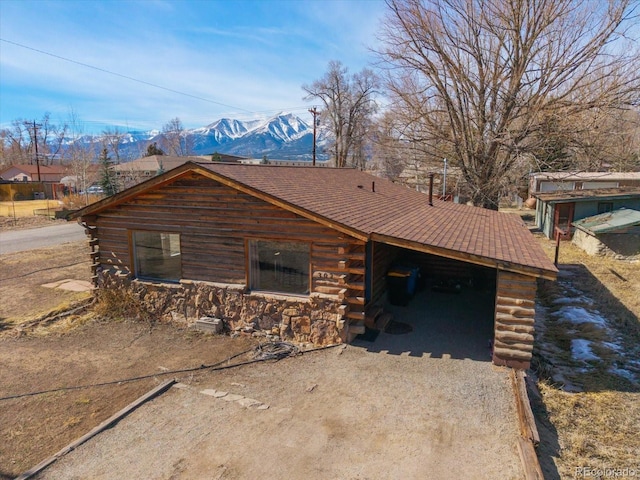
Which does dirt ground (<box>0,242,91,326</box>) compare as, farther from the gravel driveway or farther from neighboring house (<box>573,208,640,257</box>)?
neighboring house (<box>573,208,640,257</box>)

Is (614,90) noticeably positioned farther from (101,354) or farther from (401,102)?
(101,354)

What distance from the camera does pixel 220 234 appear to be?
922cm

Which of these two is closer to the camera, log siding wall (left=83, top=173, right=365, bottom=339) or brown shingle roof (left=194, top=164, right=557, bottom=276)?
brown shingle roof (left=194, top=164, right=557, bottom=276)

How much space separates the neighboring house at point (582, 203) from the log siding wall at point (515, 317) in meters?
16.1

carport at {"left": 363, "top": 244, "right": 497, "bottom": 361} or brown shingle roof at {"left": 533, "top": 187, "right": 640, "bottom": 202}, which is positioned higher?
brown shingle roof at {"left": 533, "top": 187, "right": 640, "bottom": 202}

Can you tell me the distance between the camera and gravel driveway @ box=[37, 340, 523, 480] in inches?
195

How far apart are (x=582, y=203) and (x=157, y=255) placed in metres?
21.6

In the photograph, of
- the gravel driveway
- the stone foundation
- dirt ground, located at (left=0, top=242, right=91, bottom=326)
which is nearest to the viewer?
the gravel driveway

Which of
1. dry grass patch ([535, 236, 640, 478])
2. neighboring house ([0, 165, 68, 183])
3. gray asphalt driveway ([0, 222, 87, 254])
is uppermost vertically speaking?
neighboring house ([0, 165, 68, 183])

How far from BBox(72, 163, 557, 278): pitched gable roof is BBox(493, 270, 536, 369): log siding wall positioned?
34 centimetres

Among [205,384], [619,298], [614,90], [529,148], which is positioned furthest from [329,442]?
[614,90]

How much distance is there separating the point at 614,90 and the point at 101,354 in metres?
20.6

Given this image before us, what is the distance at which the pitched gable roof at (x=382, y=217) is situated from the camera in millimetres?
7562

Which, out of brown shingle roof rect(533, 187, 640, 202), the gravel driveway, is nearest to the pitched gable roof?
the gravel driveway
